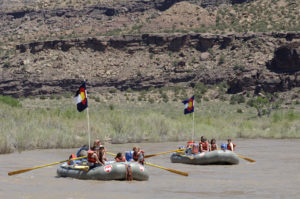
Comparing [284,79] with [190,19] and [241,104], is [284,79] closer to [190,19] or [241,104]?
[241,104]

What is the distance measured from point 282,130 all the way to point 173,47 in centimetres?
5254

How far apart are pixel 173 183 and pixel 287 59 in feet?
186

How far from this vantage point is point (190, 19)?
97.6 metres

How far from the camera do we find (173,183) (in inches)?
625

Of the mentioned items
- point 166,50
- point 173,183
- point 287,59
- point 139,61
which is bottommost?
point 173,183

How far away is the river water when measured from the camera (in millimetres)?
13578

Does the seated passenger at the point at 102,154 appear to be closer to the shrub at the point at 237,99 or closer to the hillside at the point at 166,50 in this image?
the shrub at the point at 237,99

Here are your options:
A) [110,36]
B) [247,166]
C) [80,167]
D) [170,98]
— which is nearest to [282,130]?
[247,166]

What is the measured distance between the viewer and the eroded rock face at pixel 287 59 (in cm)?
6950

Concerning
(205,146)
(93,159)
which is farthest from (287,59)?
(93,159)

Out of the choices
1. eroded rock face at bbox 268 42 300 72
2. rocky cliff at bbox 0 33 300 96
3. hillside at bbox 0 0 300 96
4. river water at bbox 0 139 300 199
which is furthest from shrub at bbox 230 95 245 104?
river water at bbox 0 139 300 199

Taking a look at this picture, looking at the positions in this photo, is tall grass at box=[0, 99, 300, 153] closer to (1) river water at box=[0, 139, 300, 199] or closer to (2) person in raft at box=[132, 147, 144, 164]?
(1) river water at box=[0, 139, 300, 199]

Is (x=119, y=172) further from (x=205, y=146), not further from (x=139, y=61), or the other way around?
(x=139, y=61)

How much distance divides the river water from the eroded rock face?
156 feet
